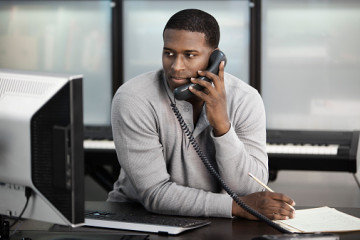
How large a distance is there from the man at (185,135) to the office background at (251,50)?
214 centimetres

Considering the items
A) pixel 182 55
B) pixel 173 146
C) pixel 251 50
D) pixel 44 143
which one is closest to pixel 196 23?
pixel 182 55

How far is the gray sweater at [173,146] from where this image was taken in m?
2.07

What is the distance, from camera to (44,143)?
4.86 ft

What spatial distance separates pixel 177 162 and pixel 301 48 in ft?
7.80

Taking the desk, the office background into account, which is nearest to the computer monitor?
the desk

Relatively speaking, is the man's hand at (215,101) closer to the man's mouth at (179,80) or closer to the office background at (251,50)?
the man's mouth at (179,80)

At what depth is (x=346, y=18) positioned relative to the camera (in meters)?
4.25

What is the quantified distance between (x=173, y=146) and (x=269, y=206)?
42cm

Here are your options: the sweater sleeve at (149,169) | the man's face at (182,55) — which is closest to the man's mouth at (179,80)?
the man's face at (182,55)

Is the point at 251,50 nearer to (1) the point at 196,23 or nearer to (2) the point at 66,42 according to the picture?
(2) the point at 66,42

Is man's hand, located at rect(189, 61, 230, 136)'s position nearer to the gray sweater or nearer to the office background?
the gray sweater

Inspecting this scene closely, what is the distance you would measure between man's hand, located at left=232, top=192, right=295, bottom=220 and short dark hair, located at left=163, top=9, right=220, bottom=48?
1.76 ft

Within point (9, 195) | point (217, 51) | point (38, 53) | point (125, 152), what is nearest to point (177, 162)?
point (125, 152)

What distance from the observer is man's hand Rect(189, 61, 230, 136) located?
2047 mm
